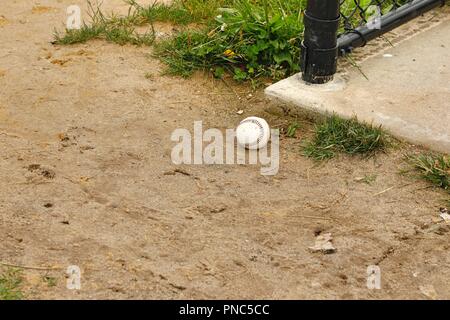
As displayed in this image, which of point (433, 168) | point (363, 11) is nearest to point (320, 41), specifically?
point (363, 11)

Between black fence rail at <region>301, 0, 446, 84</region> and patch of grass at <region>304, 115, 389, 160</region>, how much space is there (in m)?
0.43

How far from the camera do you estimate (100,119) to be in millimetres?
3855

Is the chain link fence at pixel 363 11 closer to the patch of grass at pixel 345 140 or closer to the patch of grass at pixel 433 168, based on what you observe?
the patch of grass at pixel 345 140

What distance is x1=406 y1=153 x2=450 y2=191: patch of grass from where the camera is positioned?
3.30 metres

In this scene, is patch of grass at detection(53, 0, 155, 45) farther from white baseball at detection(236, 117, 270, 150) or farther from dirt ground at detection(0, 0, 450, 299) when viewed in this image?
white baseball at detection(236, 117, 270, 150)

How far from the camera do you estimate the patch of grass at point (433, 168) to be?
330 centimetres

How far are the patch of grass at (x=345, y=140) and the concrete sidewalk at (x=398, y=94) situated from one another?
0.08 metres

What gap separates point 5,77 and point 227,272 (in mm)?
2092

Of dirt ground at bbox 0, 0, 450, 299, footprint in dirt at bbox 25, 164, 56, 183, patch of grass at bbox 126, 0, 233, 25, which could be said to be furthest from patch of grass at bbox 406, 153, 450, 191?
patch of grass at bbox 126, 0, 233, 25

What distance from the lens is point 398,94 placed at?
12.8 feet

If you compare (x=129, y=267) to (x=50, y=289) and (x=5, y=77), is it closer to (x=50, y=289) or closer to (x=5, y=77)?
(x=50, y=289)

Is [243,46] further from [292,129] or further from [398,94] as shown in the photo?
[398,94]

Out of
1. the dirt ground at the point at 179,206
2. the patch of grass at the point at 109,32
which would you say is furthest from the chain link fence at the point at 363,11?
the patch of grass at the point at 109,32

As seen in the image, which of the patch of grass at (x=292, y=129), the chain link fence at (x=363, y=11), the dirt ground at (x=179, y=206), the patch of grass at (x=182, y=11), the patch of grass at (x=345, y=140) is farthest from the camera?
A: the patch of grass at (x=182, y=11)
